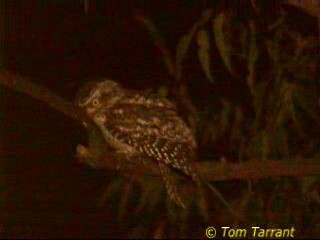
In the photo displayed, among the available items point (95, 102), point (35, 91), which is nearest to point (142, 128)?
point (95, 102)

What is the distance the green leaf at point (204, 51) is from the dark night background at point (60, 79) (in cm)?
3

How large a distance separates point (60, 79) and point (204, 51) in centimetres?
26

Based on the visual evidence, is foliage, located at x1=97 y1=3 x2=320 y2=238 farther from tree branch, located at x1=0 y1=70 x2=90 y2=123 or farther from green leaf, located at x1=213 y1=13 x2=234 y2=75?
tree branch, located at x1=0 y1=70 x2=90 y2=123

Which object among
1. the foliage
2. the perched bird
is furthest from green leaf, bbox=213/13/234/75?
the perched bird

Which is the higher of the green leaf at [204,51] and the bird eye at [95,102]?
the green leaf at [204,51]

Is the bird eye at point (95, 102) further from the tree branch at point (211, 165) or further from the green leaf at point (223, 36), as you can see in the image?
the green leaf at point (223, 36)

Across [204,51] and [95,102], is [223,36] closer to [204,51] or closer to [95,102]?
[204,51]

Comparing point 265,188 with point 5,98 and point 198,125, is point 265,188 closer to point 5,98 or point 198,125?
point 198,125

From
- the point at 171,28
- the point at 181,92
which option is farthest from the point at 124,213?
the point at 171,28

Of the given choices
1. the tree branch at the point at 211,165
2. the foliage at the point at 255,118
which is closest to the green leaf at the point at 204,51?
the foliage at the point at 255,118

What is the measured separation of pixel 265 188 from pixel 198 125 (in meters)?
0.17

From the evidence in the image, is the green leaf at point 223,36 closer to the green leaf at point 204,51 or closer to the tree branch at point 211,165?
the green leaf at point 204,51

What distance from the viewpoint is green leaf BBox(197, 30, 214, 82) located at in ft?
4.24

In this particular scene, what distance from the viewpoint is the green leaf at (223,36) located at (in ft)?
4.22
